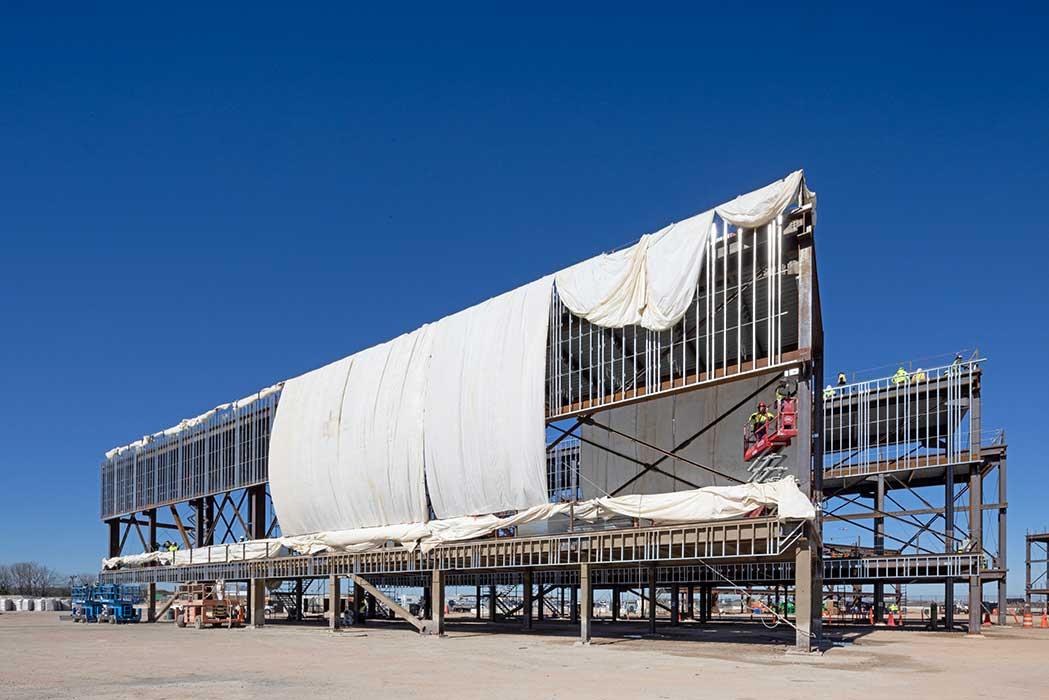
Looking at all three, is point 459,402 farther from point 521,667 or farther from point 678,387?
point 521,667

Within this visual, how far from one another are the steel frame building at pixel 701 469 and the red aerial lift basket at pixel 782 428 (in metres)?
0.68

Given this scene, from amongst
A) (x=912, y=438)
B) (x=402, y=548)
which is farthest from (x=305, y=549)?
(x=912, y=438)

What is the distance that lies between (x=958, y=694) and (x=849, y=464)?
118 feet

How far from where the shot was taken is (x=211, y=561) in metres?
55.8

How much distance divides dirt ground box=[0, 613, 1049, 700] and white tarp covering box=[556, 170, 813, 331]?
38.0ft

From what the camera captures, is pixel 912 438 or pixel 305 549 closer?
pixel 305 549

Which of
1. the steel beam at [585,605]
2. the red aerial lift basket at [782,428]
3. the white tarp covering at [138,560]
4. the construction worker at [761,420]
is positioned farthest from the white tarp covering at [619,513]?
the white tarp covering at [138,560]

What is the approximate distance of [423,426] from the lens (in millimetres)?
44375

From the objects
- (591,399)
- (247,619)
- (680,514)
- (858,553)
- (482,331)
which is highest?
(482,331)

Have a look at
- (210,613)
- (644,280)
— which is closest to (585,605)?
(644,280)

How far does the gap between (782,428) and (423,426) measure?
1760cm

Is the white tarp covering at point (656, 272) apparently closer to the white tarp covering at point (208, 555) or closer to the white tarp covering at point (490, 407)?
the white tarp covering at point (490, 407)

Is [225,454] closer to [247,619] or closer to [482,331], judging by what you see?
[247,619]

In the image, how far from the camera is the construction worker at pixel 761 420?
113 ft
